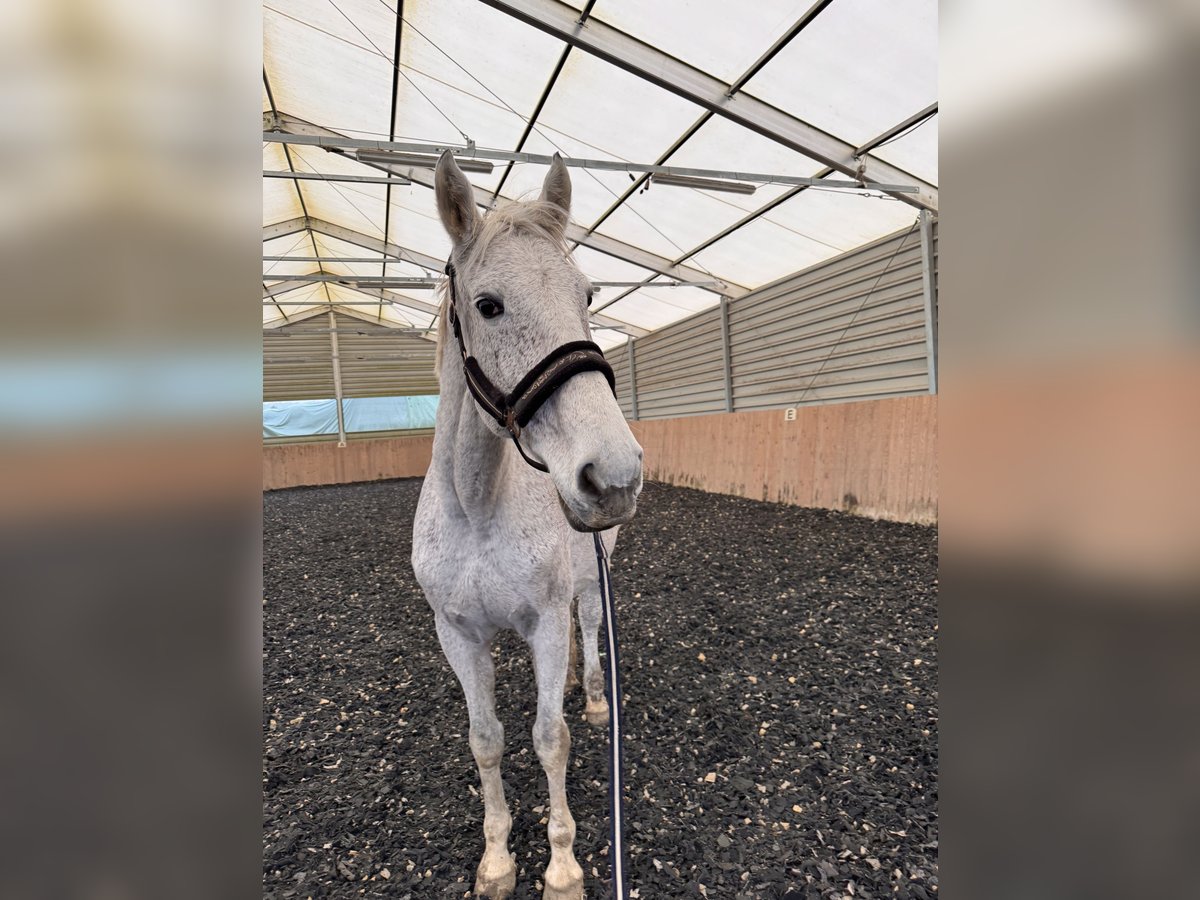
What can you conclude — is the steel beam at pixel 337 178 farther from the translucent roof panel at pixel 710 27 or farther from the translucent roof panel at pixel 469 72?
the translucent roof panel at pixel 710 27

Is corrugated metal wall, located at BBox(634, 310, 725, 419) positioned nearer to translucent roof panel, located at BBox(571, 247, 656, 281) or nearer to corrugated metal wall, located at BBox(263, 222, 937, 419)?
corrugated metal wall, located at BBox(263, 222, 937, 419)

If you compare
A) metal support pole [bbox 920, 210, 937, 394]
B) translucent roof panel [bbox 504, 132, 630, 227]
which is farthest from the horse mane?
metal support pole [bbox 920, 210, 937, 394]

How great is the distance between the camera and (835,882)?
1.58 m

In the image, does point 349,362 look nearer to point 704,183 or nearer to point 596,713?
point 704,183

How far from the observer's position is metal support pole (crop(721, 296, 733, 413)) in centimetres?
1121

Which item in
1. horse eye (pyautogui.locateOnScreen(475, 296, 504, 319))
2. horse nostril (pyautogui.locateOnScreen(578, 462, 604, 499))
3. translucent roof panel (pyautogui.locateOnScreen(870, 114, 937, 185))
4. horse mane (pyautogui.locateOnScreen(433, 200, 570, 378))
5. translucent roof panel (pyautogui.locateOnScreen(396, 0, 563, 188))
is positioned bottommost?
horse nostril (pyautogui.locateOnScreen(578, 462, 604, 499))

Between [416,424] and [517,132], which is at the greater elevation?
[517,132]

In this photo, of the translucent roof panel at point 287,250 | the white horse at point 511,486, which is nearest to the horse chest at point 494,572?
the white horse at point 511,486
